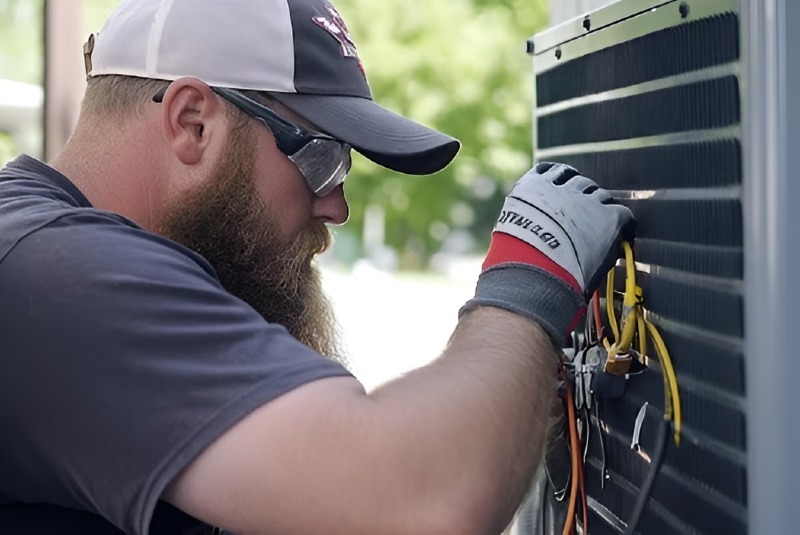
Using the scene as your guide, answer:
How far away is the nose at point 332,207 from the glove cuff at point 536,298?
382 millimetres

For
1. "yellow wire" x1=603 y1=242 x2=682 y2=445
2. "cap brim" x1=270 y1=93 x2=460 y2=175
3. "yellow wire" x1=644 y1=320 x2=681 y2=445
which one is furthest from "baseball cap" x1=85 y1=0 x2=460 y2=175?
"yellow wire" x1=644 y1=320 x2=681 y2=445

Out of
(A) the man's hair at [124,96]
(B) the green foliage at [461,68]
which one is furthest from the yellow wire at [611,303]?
(B) the green foliage at [461,68]

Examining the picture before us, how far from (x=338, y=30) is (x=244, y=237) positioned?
0.39 meters

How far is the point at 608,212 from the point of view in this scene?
1.50m

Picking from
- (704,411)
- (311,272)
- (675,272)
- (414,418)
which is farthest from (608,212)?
(311,272)

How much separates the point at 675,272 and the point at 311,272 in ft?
2.47

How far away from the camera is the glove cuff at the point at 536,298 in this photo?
1.42 metres

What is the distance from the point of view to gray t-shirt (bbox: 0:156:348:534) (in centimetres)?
123

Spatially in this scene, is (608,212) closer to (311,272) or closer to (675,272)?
(675,272)

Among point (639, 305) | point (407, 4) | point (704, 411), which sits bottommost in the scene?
point (704, 411)

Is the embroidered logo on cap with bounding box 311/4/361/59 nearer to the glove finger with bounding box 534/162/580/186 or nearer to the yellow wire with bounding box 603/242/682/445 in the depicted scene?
the glove finger with bounding box 534/162/580/186

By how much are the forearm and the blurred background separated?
7215mm

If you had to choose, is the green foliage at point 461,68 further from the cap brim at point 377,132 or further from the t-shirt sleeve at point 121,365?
the t-shirt sleeve at point 121,365

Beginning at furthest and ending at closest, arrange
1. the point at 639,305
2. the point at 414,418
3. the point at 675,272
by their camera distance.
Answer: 1. the point at 639,305
2. the point at 675,272
3. the point at 414,418
